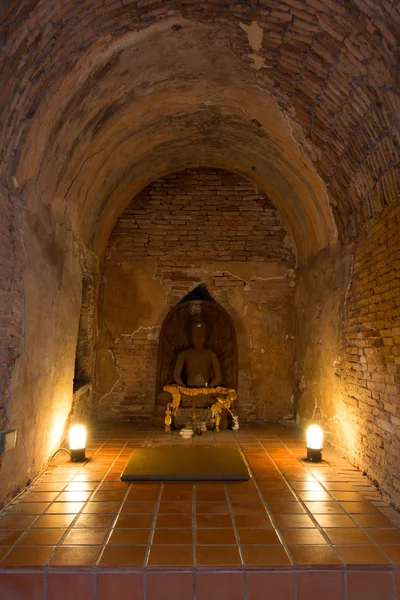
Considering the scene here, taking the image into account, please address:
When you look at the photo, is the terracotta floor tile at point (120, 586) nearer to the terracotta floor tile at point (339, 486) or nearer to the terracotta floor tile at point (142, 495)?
the terracotta floor tile at point (142, 495)

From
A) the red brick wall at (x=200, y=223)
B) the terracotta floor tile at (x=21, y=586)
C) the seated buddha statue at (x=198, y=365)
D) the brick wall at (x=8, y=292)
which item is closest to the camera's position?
the terracotta floor tile at (x=21, y=586)

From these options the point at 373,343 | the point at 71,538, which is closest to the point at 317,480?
the point at 373,343

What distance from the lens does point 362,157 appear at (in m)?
4.17

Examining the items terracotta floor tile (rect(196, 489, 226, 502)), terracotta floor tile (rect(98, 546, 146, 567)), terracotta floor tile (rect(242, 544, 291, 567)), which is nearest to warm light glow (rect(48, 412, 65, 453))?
terracotta floor tile (rect(196, 489, 226, 502))

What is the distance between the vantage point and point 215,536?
3107 millimetres

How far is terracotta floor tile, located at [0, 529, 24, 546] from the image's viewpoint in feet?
9.84

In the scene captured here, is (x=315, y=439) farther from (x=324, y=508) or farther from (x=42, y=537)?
(x=42, y=537)

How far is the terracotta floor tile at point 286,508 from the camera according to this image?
354cm

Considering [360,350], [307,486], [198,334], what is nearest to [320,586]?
[307,486]

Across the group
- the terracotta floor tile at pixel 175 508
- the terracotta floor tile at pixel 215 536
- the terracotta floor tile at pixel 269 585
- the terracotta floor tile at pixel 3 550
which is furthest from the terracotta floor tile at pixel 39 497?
the terracotta floor tile at pixel 269 585

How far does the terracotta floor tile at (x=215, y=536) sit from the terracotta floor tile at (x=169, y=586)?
33cm

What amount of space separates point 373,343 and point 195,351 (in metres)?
3.14

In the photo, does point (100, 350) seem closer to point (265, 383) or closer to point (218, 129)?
point (265, 383)

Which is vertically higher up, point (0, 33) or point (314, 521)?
point (0, 33)
